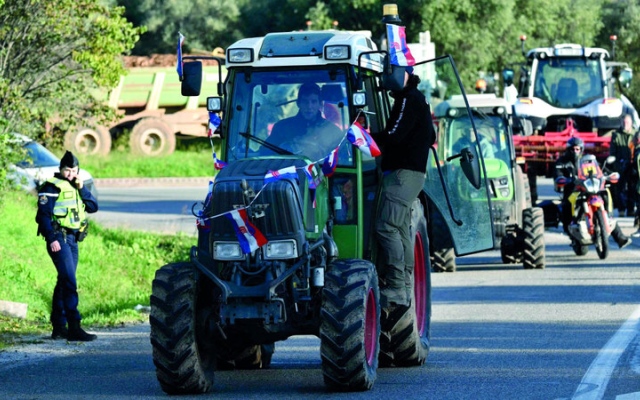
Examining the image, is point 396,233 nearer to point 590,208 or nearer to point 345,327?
point 345,327

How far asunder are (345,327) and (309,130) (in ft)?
5.81

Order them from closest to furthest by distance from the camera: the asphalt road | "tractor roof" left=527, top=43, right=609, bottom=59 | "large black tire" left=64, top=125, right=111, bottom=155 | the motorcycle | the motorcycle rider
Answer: the asphalt road → the motorcycle → the motorcycle rider → "tractor roof" left=527, top=43, right=609, bottom=59 → "large black tire" left=64, top=125, right=111, bottom=155

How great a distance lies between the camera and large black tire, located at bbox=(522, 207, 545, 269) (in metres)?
20.2

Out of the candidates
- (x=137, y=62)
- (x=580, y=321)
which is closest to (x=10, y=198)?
(x=580, y=321)

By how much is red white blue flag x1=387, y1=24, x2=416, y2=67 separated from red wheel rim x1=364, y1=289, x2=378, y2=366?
1.78 metres

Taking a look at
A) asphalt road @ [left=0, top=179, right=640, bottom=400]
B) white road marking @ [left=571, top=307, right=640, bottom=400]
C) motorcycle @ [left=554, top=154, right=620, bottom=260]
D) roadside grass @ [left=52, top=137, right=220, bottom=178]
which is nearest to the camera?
white road marking @ [left=571, top=307, right=640, bottom=400]

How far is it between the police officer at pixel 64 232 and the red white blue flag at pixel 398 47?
4.17 metres

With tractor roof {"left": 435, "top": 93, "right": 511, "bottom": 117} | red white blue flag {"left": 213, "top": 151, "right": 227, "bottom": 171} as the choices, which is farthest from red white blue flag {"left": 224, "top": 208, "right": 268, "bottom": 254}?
tractor roof {"left": 435, "top": 93, "right": 511, "bottom": 117}

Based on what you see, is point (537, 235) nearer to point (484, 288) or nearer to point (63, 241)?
point (484, 288)

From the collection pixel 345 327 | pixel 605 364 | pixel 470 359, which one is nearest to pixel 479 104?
pixel 470 359

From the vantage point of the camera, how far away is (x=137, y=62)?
1925 inches

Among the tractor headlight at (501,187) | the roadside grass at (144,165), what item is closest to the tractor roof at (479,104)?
the tractor headlight at (501,187)

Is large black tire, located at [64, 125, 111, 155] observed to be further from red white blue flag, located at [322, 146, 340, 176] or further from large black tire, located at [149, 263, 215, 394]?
large black tire, located at [149, 263, 215, 394]

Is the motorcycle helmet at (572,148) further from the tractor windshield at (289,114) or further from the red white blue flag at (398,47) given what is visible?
the tractor windshield at (289,114)
